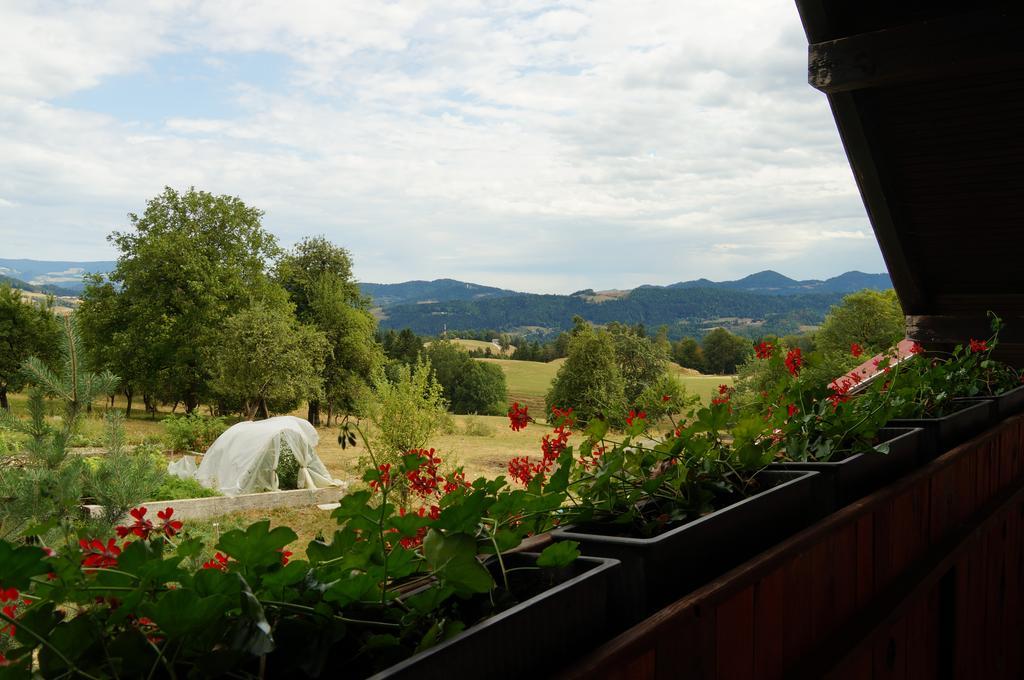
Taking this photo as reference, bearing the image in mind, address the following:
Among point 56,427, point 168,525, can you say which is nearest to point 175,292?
point 56,427

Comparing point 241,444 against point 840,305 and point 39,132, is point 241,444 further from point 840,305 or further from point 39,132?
point 39,132

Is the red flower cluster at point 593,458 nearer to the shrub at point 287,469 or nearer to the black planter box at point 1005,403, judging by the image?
the black planter box at point 1005,403

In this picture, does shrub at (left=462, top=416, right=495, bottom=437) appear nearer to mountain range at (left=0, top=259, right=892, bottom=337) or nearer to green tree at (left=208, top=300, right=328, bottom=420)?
green tree at (left=208, top=300, right=328, bottom=420)

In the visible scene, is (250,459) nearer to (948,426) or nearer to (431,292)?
(948,426)

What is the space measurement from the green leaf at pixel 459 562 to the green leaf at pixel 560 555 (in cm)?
10

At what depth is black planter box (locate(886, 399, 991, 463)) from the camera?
160 cm

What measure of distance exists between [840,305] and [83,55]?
160 feet

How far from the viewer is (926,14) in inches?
93.8

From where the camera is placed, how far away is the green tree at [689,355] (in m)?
39.3

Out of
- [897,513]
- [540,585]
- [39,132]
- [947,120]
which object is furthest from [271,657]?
[39,132]

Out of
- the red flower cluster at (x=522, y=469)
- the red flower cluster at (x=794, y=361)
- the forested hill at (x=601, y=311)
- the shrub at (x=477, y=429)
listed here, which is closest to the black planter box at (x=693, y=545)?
the red flower cluster at (x=522, y=469)

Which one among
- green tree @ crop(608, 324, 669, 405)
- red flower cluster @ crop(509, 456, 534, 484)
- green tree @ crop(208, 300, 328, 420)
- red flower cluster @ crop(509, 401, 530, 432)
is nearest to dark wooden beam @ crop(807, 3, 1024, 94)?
red flower cluster @ crop(509, 401, 530, 432)

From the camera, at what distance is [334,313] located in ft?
85.2

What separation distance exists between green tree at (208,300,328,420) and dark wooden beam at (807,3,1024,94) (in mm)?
19686
